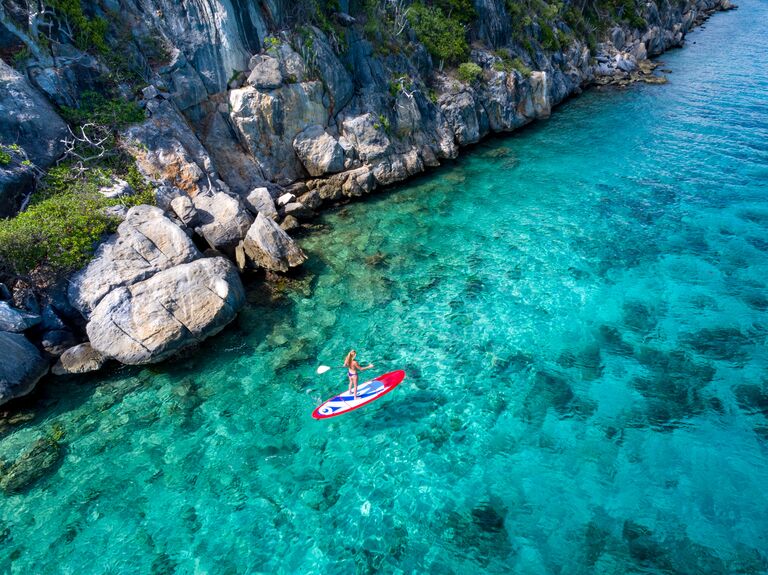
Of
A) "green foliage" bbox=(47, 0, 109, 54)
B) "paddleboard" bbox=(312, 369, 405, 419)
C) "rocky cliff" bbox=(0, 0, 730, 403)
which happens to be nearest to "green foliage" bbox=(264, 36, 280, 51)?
"rocky cliff" bbox=(0, 0, 730, 403)

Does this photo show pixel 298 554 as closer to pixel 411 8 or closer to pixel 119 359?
pixel 119 359

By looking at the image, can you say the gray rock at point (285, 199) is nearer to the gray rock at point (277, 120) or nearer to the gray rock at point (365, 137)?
the gray rock at point (277, 120)

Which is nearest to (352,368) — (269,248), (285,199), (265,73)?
(269,248)

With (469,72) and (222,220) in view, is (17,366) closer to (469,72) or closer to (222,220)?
(222,220)

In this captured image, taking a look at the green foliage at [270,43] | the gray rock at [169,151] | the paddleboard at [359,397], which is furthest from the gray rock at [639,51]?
the paddleboard at [359,397]

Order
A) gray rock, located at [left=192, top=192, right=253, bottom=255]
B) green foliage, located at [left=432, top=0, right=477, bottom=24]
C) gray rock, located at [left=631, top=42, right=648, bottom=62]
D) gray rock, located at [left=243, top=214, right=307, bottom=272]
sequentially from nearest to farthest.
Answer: gray rock, located at [left=243, top=214, right=307, bottom=272] < gray rock, located at [left=192, top=192, right=253, bottom=255] < green foliage, located at [left=432, top=0, right=477, bottom=24] < gray rock, located at [left=631, top=42, right=648, bottom=62]

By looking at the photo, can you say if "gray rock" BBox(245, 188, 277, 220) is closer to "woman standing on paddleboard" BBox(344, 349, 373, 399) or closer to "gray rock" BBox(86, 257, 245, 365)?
"gray rock" BBox(86, 257, 245, 365)
